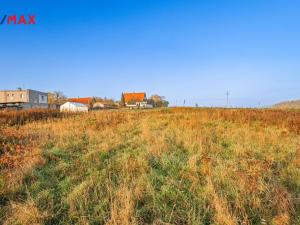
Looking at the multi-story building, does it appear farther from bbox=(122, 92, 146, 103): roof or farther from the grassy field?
the grassy field

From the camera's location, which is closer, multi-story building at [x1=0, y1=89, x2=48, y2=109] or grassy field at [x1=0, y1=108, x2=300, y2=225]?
grassy field at [x1=0, y1=108, x2=300, y2=225]

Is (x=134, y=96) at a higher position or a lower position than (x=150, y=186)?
higher

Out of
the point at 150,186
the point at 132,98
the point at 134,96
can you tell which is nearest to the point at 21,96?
the point at 132,98

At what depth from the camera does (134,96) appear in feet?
233

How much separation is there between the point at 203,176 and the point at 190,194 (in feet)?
2.33

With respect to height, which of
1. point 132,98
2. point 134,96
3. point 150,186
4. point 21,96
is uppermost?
point 134,96

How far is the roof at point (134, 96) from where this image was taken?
69.2m

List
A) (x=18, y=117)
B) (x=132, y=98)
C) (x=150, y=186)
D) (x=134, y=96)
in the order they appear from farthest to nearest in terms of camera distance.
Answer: (x=134, y=96), (x=132, y=98), (x=18, y=117), (x=150, y=186)

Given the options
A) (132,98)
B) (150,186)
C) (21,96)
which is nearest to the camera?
(150,186)

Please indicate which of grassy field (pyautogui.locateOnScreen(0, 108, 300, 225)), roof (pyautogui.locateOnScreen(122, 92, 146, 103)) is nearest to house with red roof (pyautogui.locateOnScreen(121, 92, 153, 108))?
roof (pyautogui.locateOnScreen(122, 92, 146, 103))

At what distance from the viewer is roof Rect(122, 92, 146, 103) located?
227 feet

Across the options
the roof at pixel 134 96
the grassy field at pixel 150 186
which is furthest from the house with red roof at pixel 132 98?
the grassy field at pixel 150 186

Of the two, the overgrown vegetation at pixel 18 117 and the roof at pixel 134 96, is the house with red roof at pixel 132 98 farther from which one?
the overgrown vegetation at pixel 18 117

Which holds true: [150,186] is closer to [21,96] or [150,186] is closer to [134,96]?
[21,96]
